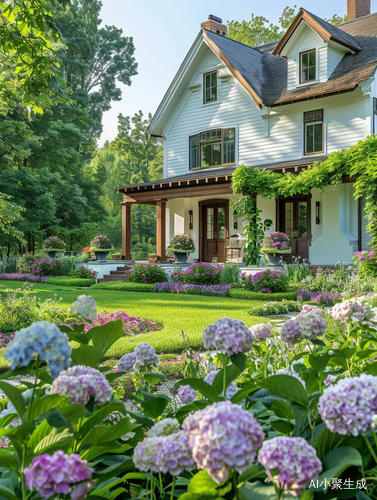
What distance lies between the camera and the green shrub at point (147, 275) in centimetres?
1305

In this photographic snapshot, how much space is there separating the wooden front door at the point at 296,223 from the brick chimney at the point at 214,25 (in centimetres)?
843

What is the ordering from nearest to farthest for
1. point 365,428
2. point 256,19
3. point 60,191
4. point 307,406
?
point 365,428
point 307,406
point 60,191
point 256,19

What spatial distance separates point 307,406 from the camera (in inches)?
53.6

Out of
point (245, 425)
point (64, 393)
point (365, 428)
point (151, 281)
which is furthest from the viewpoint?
point (151, 281)

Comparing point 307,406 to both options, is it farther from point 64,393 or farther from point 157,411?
point 64,393

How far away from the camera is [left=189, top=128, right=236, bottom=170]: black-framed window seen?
53.0 feet

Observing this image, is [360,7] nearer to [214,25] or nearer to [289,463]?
[214,25]

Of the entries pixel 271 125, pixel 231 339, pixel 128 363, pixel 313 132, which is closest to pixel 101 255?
pixel 271 125

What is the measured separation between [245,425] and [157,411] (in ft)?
2.63

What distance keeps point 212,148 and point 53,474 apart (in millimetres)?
16420

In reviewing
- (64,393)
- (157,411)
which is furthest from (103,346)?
(64,393)

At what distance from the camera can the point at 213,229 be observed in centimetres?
1698

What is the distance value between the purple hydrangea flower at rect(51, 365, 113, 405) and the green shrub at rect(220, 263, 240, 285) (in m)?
10.8

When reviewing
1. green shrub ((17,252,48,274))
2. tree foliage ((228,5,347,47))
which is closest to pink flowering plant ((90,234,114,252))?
green shrub ((17,252,48,274))
